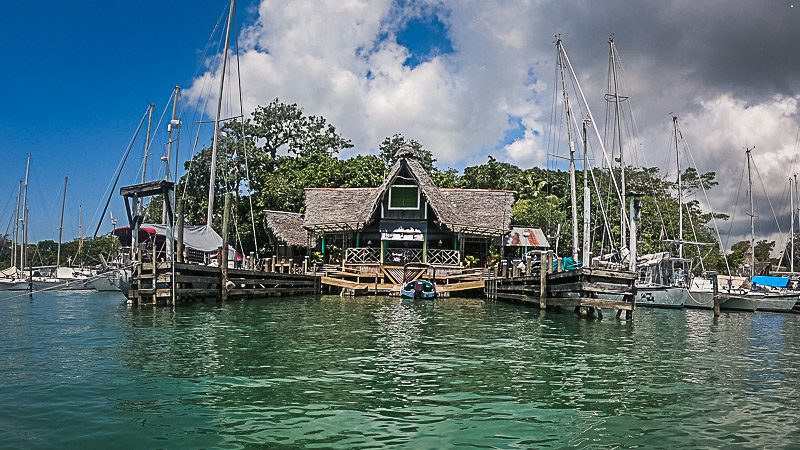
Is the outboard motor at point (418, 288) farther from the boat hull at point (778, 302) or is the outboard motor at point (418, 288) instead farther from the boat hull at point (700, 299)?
the boat hull at point (778, 302)

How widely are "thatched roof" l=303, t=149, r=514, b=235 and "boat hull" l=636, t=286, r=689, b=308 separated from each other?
Answer: 9403mm

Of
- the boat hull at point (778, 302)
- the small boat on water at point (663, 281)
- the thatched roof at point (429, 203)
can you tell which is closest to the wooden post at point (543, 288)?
the small boat on water at point (663, 281)

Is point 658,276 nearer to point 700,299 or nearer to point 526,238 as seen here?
point 700,299

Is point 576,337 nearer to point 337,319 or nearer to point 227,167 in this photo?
point 337,319

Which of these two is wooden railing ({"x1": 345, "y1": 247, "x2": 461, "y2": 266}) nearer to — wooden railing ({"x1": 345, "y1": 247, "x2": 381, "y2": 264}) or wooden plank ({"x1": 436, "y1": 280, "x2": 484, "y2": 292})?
wooden railing ({"x1": 345, "y1": 247, "x2": 381, "y2": 264})

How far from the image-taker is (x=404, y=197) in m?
35.5

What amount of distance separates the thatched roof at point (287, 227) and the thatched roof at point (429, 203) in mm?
2735

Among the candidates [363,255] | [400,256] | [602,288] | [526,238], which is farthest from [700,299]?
[363,255]

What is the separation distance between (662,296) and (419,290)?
473 inches

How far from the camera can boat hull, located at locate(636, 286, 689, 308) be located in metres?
28.1

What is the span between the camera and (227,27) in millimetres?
30500

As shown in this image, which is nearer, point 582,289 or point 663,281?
point 582,289

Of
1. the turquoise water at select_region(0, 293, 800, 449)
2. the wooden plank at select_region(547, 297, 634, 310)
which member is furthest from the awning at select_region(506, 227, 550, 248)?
the turquoise water at select_region(0, 293, 800, 449)

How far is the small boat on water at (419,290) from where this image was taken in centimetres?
2958
